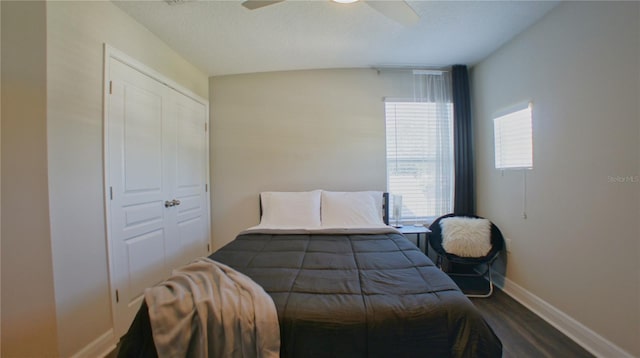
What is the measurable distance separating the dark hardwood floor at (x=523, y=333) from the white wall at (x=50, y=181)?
2778 millimetres

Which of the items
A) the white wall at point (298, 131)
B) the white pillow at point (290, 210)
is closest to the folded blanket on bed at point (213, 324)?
the white pillow at point (290, 210)

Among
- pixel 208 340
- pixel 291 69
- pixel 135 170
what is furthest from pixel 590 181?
pixel 135 170

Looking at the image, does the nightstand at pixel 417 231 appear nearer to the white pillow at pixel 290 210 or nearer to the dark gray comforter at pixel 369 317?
the white pillow at pixel 290 210

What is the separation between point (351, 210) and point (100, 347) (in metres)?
2.23

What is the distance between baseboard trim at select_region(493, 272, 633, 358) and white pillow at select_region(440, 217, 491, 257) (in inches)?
17.1

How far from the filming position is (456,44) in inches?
92.3

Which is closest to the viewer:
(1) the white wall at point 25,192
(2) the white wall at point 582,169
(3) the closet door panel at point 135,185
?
(1) the white wall at point 25,192

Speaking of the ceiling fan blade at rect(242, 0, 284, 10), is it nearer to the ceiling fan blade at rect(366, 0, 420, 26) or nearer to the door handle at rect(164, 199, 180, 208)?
the ceiling fan blade at rect(366, 0, 420, 26)

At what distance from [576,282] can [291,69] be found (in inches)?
130

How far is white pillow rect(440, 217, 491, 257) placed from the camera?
7.53 ft

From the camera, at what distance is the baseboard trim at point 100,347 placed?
1.51m

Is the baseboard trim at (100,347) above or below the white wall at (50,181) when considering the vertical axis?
below

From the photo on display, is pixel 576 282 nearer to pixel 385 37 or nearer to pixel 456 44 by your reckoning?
pixel 456 44

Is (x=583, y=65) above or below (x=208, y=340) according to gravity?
above
